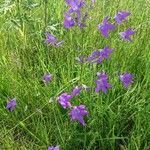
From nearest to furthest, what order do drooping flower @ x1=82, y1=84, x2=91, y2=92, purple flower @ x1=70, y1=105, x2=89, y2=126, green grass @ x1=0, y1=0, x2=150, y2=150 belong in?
purple flower @ x1=70, y1=105, x2=89, y2=126
drooping flower @ x1=82, y1=84, x2=91, y2=92
green grass @ x1=0, y1=0, x2=150, y2=150

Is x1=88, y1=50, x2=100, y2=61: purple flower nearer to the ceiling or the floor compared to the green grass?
nearer to the ceiling

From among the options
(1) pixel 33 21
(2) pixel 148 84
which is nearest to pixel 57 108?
(2) pixel 148 84

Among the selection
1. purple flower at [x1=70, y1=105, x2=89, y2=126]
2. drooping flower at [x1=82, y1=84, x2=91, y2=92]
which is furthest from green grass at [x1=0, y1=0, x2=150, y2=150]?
purple flower at [x1=70, y1=105, x2=89, y2=126]

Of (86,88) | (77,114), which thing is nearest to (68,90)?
(86,88)

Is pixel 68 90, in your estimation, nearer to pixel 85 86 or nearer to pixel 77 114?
pixel 85 86

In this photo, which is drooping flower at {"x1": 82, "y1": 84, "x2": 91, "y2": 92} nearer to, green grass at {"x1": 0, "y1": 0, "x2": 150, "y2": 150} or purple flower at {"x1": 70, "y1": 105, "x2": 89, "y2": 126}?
green grass at {"x1": 0, "y1": 0, "x2": 150, "y2": 150}

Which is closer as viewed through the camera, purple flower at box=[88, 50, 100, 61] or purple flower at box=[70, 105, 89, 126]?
purple flower at box=[70, 105, 89, 126]

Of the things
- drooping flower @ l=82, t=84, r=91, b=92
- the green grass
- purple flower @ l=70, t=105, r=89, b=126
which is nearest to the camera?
purple flower @ l=70, t=105, r=89, b=126

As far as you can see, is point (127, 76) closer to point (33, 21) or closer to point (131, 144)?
point (131, 144)

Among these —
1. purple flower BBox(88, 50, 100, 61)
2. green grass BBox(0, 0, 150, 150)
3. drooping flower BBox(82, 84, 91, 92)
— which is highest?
purple flower BBox(88, 50, 100, 61)
